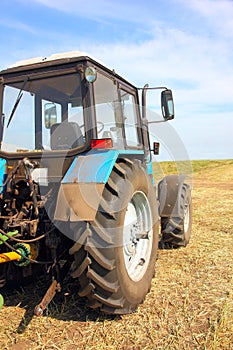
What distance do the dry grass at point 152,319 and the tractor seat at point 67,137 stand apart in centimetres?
144

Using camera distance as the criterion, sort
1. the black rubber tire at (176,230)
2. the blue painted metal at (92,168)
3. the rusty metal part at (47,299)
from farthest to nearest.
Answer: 1. the black rubber tire at (176,230)
2. the blue painted metal at (92,168)
3. the rusty metal part at (47,299)

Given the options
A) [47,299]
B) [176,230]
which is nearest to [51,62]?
[47,299]

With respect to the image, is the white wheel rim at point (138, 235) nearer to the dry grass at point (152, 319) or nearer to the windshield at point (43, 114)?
the dry grass at point (152, 319)

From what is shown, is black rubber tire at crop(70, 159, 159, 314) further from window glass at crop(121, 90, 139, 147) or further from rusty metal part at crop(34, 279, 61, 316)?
window glass at crop(121, 90, 139, 147)

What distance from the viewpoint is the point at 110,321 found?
2.88 m

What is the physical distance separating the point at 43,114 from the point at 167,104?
1.53 meters

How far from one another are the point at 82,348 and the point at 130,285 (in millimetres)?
586

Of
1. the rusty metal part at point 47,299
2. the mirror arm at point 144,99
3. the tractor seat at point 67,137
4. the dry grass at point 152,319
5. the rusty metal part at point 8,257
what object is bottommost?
the dry grass at point 152,319

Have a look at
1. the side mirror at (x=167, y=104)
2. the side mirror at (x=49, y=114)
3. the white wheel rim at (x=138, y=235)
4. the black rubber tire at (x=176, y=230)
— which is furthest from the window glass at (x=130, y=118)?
the black rubber tire at (x=176, y=230)

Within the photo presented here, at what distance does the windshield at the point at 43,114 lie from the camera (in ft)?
11.0

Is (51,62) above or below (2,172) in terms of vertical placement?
above

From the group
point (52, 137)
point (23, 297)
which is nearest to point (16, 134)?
point (52, 137)

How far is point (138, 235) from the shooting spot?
336cm

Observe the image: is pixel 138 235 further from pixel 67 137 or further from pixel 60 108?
pixel 60 108
